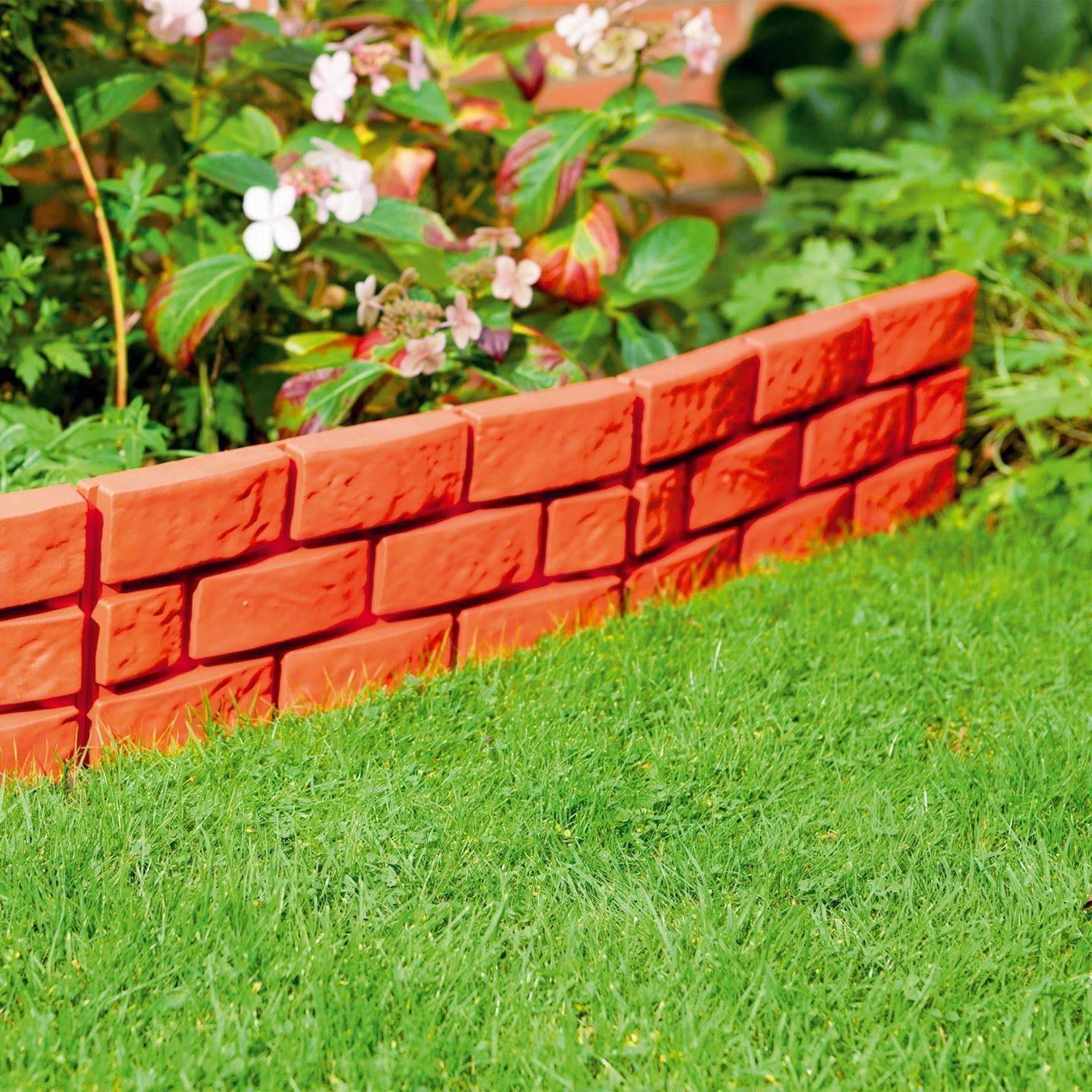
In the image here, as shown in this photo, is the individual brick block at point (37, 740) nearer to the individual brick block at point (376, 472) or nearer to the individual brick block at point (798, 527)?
the individual brick block at point (376, 472)

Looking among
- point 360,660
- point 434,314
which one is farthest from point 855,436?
point 360,660

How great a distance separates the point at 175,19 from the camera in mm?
2238

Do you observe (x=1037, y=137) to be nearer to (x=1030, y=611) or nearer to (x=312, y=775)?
(x=1030, y=611)

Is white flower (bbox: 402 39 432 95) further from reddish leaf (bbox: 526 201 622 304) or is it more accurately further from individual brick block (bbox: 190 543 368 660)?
Answer: individual brick block (bbox: 190 543 368 660)

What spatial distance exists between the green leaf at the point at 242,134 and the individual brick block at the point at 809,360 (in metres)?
0.86

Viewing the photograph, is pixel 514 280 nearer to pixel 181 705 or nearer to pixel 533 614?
pixel 533 614

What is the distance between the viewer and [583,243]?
2.46m

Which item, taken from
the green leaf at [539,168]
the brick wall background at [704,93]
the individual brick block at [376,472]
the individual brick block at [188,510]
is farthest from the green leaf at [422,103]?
the brick wall background at [704,93]

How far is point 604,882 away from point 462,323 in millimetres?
907

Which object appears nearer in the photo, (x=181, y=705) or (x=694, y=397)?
(x=181, y=705)

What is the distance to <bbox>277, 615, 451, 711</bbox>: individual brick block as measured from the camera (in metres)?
1.98

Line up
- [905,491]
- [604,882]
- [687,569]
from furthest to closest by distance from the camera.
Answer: [905,491]
[687,569]
[604,882]

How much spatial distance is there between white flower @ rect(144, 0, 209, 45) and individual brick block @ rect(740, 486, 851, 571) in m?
1.18

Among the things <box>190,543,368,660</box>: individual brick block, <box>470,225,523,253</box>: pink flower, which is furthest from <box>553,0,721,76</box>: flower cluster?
<box>190,543,368,660</box>: individual brick block
